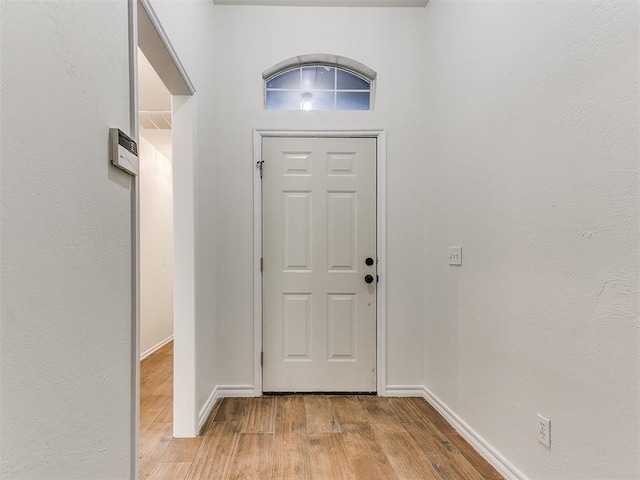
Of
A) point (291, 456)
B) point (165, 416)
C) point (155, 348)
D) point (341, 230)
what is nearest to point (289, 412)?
point (291, 456)

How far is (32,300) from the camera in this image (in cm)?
77

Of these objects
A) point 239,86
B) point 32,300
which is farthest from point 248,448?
point 239,86

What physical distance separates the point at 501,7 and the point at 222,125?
191cm

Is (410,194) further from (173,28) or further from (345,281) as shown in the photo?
(173,28)

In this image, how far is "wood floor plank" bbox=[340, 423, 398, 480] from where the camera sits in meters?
1.70

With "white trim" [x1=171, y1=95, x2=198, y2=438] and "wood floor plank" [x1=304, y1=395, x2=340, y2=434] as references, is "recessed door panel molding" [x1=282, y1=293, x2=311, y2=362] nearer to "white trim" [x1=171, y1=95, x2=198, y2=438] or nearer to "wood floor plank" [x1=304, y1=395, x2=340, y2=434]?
"wood floor plank" [x1=304, y1=395, x2=340, y2=434]

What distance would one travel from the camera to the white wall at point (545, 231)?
3.78 ft

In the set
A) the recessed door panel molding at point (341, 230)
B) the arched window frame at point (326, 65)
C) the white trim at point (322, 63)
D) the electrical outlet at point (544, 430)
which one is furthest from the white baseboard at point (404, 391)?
the white trim at point (322, 63)

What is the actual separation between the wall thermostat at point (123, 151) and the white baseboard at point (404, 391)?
90.3 inches

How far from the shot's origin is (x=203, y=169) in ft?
7.43

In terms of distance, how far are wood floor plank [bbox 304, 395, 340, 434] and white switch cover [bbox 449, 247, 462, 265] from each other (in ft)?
4.12

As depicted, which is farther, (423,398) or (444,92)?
(423,398)

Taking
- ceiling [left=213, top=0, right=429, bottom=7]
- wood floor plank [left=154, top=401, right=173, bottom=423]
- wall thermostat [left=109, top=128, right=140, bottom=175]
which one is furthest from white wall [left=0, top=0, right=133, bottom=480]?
ceiling [left=213, top=0, right=429, bottom=7]

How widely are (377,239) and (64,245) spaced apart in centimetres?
213
